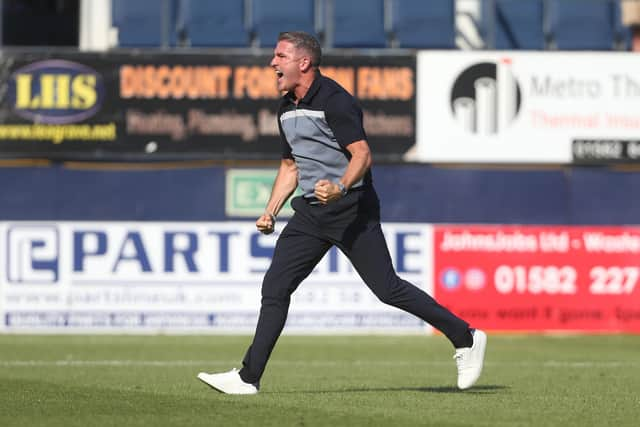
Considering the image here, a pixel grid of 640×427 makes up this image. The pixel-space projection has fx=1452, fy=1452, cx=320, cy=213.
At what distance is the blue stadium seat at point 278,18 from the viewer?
1994 cm

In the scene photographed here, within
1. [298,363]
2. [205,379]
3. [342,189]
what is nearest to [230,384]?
[205,379]

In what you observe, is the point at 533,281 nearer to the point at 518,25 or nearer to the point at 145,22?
the point at 518,25

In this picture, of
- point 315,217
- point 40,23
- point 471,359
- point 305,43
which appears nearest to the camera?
point 305,43

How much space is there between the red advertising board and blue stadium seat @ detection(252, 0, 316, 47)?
3805mm

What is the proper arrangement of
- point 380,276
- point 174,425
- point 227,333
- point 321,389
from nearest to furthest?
point 174,425 → point 380,276 → point 321,389 → point 227,333

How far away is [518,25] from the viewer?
20.8 meters

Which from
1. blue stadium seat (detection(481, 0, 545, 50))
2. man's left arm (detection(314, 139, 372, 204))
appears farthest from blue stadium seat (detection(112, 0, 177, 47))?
man's left arm (detection(314, 139, 372, 204))

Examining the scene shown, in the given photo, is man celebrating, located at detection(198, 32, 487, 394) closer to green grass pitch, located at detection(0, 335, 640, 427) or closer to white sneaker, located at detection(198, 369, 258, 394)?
white sneaker, located at detection(198, 369, 258, 394)

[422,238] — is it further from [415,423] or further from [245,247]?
[415,423]

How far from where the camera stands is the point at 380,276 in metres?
8.61

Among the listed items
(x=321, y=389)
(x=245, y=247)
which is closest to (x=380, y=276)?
(x=321, y=389)

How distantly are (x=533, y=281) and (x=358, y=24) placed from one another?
4546 mm

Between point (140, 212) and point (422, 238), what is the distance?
11.5 ft

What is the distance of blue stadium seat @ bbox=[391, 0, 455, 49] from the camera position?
2009cm
